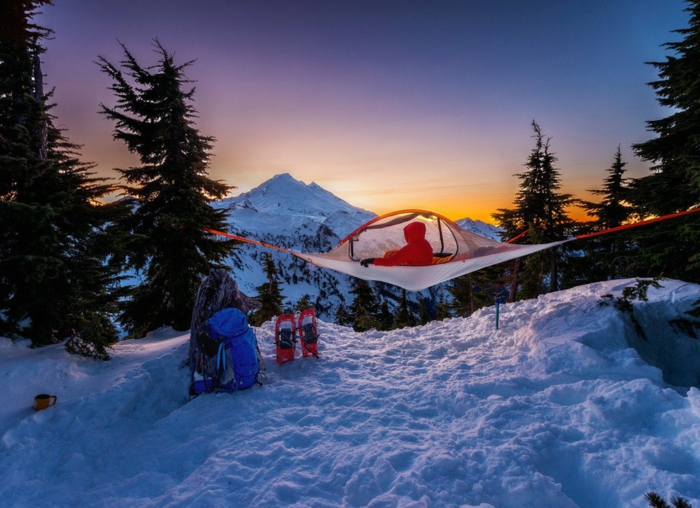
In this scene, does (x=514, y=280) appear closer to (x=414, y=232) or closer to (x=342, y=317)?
(x=414, y=232)

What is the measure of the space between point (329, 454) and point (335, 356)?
2.94 m

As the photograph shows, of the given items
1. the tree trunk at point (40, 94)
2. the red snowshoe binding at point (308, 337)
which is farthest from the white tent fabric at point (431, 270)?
the tree trunk at point (40, 94)

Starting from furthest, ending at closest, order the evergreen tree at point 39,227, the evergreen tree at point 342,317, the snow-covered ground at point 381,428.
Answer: the evergreen tree at point 342,317 → the evergreen tree at point 39,227 → the snow-covered ground at point 381,428

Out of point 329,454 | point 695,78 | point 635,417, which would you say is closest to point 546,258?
point 695,78

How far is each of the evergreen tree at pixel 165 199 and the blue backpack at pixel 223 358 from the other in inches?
184

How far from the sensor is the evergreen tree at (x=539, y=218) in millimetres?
13906

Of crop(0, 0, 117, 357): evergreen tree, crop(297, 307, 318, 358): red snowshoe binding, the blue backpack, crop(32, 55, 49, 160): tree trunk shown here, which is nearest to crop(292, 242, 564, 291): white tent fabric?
crop(297, 307, 318, 358): red snowshoe binding

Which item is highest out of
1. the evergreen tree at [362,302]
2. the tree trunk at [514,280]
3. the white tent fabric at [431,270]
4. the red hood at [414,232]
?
the red hood at [414,232]

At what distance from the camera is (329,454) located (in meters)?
3.07

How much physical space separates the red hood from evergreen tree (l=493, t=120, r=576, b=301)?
30.3 ft

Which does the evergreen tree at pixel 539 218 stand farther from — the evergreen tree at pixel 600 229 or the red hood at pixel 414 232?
the red hood at pixel 414 232

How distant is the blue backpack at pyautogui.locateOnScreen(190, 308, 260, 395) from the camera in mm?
4414

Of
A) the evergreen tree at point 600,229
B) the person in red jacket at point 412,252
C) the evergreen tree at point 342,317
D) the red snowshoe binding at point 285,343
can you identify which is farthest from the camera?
the evergreen tree at point 342,317

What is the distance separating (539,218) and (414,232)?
11.1 metres
